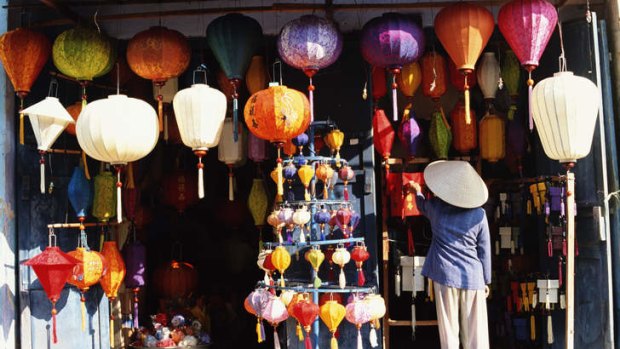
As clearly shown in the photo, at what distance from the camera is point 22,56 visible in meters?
5.34

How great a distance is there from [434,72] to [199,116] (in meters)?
1.91

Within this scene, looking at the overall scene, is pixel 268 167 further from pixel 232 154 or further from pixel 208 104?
pixel 208 104

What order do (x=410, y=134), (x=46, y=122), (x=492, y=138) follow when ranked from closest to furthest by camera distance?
(x=46, y=122), (x=410, y=134), (x=492, y=138)

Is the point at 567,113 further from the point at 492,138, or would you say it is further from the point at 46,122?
the point at 46,122

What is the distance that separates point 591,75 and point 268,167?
10.2 feet

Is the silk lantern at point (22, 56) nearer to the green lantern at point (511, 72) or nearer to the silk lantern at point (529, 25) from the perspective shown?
the silk lantern at point (529, 25)

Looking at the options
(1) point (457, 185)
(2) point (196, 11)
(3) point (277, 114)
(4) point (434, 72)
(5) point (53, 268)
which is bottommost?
(5) point (53, 268)

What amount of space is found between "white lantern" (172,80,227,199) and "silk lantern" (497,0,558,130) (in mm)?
2115

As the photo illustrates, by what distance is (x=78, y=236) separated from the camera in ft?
19.1

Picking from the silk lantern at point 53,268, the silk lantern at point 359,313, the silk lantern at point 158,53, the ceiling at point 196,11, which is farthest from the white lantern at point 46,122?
the silk lantern at point 359,313

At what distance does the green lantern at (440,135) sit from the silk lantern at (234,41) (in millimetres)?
1597

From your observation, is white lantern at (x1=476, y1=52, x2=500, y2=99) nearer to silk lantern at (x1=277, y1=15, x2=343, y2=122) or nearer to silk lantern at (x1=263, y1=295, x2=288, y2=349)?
silk lantern at (x1=277, y1=15, x2=343, y2=122)

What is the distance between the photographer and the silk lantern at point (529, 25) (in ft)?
16.1

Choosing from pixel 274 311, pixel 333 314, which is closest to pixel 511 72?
pixel 333 314
